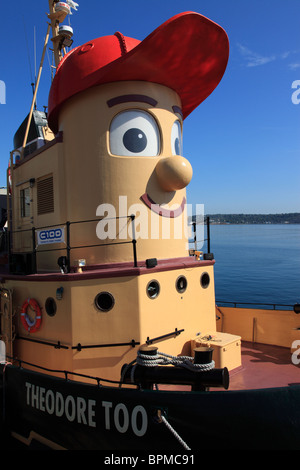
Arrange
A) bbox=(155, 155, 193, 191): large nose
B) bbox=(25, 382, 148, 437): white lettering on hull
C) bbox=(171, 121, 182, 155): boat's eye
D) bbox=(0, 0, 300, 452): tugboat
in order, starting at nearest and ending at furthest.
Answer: bbox=(25, 382, 148, 437): white lettering on hull → bbox=(0, 0, 300, 452): tugboat → bbox=(155, 155, 193, 191): large nose → bbox=(171, 121, 182, 155): boat's eye

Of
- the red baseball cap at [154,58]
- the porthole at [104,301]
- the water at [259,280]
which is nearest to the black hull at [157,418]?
the porthole at [104,301]

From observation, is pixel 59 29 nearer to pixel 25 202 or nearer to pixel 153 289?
pixel 25 202

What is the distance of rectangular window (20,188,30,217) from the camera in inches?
315

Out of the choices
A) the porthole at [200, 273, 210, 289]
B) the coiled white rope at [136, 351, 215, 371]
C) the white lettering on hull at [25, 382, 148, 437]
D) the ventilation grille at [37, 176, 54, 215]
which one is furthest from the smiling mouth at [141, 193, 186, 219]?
the white lettering on hull at [25, 382, 148, 437]

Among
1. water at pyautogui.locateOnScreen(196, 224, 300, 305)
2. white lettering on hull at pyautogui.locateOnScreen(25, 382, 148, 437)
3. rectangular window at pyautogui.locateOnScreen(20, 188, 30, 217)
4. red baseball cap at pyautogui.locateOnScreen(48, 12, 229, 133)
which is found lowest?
water at pyautogui.locateOnScreen(196, 224, 300, 305)

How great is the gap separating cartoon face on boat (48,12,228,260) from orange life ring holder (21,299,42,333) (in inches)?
83.8

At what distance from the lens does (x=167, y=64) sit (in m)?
6.50

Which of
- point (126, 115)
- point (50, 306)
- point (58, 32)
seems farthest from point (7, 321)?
point (58, 32)

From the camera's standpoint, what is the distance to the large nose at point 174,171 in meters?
6.43

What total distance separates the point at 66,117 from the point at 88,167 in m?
1.20

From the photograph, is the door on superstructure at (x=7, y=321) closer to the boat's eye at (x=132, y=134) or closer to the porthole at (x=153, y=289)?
the porthole at (x=153, y=289)

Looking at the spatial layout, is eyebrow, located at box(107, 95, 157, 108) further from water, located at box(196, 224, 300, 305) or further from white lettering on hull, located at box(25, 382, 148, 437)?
water, located at box(196, 224, 300, 305)

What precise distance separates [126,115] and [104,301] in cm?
332
